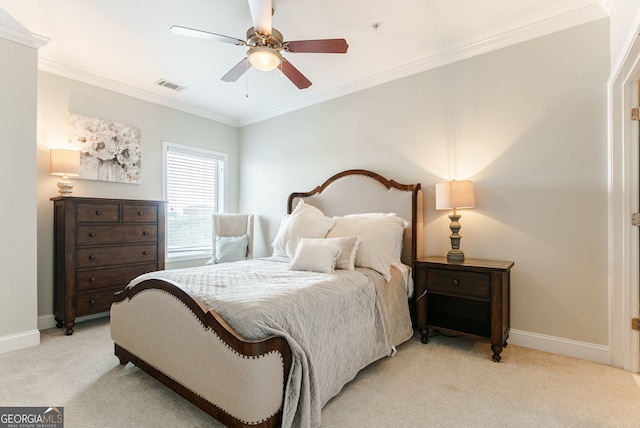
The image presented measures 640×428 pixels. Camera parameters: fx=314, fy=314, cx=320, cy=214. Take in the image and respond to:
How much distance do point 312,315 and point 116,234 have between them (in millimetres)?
2627

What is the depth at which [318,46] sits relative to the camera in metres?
2.16

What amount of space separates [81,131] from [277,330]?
3415 millimetres

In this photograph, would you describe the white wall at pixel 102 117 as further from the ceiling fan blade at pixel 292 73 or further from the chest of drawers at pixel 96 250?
the ceiling fan blade at pixel 292 73

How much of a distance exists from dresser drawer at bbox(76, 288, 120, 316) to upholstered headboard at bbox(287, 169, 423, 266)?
7.33 feet

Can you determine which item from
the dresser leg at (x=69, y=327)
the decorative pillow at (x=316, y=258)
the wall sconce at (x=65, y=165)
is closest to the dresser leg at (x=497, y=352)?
the decorative pillow at (x=316, y=258)

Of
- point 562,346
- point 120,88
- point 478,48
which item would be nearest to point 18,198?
point 120,88

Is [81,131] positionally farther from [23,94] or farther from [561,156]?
[561,156]

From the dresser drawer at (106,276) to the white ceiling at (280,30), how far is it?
2129 mm

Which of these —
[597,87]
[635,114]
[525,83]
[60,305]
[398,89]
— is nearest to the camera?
[635,114]

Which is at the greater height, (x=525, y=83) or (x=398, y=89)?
(x=398, y=89)

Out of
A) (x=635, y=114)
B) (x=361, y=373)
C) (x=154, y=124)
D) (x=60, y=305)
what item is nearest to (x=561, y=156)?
(x=635, y=114)

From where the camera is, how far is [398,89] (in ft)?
11.2

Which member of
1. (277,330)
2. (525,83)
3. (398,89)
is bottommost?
(277,330)

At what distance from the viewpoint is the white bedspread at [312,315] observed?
1.58 meters
